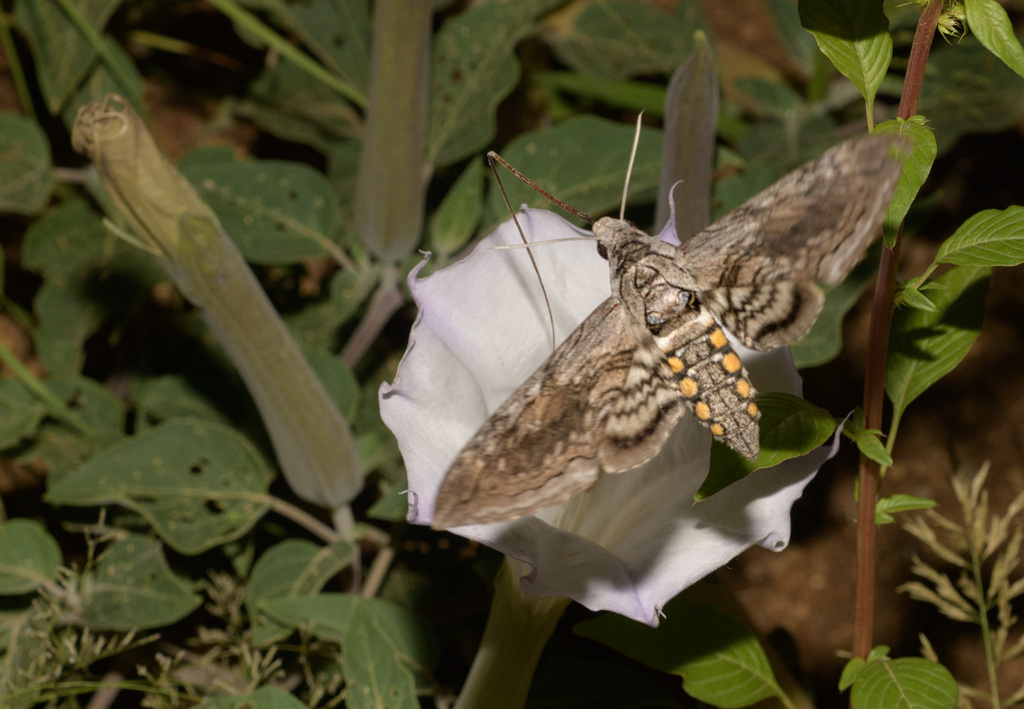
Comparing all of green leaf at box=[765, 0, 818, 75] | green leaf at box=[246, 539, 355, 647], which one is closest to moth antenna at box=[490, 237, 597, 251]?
green leaf at box=[246, 539, 355, 647]

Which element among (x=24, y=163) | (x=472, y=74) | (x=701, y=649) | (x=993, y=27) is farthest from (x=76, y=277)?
(x=993, y=27)

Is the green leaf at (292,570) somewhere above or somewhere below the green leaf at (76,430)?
below

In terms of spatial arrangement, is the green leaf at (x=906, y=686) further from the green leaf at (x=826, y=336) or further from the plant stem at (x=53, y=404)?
the plant stem at (x=53, y=404)

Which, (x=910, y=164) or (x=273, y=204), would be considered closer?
(x=910, y=164)

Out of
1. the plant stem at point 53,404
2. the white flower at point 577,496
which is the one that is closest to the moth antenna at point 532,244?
the white flower at point 577,496

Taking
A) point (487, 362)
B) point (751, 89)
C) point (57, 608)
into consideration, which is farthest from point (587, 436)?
point (751, 89)

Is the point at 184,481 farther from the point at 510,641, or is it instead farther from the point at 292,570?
the point at 510,641
